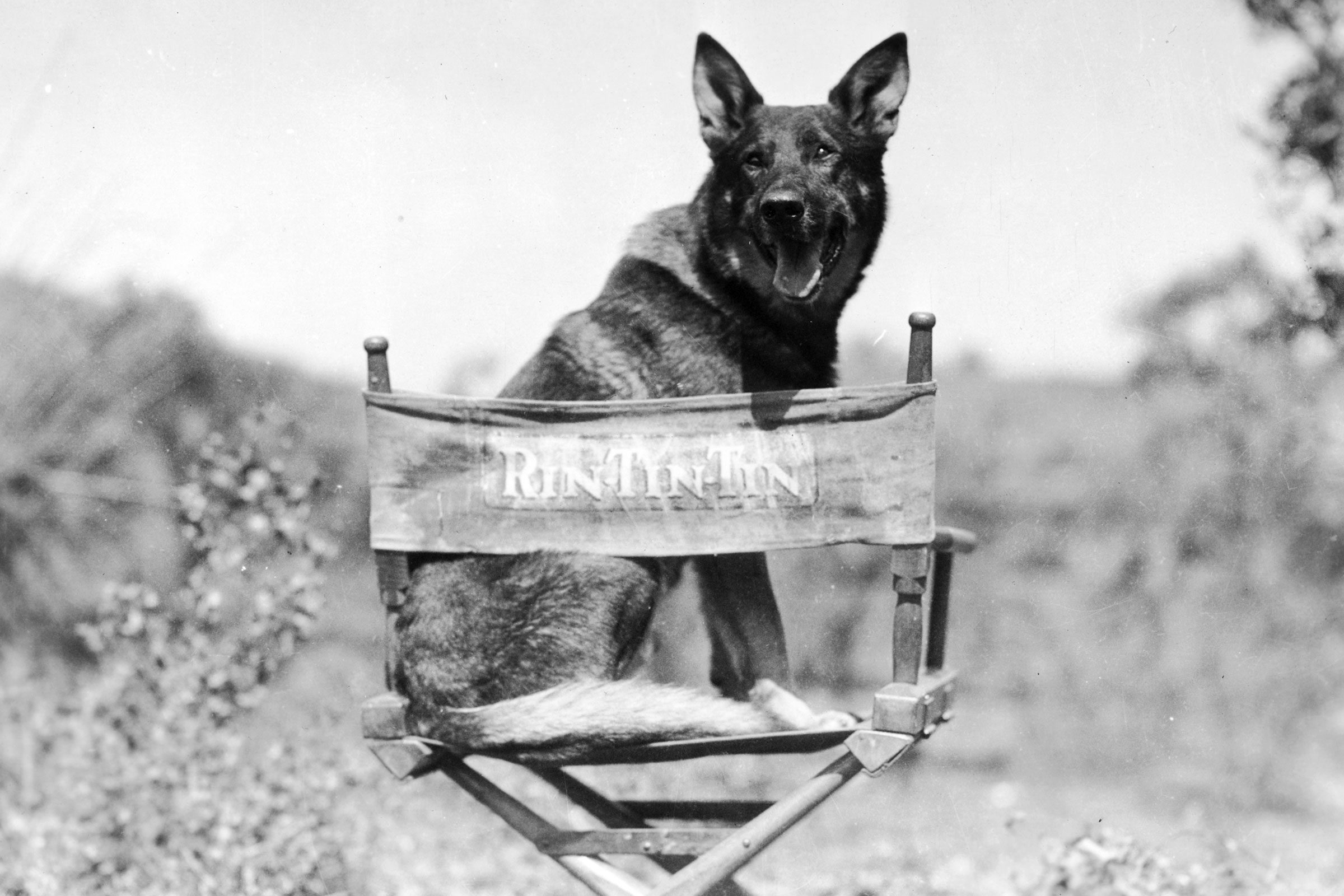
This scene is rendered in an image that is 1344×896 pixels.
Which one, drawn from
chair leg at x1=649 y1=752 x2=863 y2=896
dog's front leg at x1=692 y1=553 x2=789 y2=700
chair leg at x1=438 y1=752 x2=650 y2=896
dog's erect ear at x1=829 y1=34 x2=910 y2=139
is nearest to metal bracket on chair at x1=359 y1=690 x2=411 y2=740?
chair leg at x1=438 y1=752 x2=650 y2=896

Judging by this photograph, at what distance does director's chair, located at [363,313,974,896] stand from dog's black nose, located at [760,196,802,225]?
1.86ft

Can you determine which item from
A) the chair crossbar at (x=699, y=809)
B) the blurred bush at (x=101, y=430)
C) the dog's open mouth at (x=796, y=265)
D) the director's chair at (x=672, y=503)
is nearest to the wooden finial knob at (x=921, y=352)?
the director's chair at (x=672, y=503)

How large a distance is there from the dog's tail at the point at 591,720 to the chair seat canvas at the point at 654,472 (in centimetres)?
32

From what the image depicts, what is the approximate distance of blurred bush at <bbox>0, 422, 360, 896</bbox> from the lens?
3.59 m

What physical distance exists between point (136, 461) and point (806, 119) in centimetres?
454

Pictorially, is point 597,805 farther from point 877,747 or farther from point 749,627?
point 877,747

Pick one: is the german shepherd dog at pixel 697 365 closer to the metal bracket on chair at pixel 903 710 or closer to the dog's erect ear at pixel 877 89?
the dog's erect ear at pixel 877 89

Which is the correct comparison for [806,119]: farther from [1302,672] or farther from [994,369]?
[1302,672]

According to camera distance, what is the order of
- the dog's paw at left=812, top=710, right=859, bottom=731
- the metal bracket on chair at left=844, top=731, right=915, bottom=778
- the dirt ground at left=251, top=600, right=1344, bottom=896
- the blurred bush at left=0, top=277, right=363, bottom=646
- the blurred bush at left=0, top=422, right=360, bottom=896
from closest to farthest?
the metal bracket on chair at left=844, top=731, right=915, bottom=778
the dog's paw at left=812, top=710, right=859, bottom=731
the blurred bush at left=0, top=422, right=360, bottom=896
the dirt ground at left=251, top=600, right=1344, bottom=896
the blurred bush at left=0, top=277, right=363, bottom=646

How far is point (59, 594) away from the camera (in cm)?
554

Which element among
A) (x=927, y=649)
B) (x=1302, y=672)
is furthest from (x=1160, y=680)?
(x=927, y=649)

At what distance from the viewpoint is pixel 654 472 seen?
2.47 m

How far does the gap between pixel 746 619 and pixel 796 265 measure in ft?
3.08

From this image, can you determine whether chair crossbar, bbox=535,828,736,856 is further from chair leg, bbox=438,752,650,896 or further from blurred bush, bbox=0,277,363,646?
blurred bush, bbox=0,277,363,646
